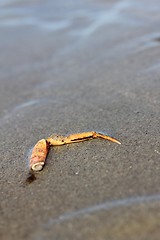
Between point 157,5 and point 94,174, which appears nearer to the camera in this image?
point 94,174

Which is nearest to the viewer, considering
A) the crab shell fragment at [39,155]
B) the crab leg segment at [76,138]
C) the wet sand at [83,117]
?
the wet sand at [83,117]

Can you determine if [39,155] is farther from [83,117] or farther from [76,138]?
[83,117]

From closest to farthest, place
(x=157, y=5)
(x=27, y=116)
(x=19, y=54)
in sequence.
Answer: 1. (x=27, y=116)
2. (x=19, y=54)
3. (x=157, y=5)

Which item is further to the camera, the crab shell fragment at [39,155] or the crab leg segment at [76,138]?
the crab leg segment at [76,138]

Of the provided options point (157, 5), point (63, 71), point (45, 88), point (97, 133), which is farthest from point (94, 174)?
point (157, 5)

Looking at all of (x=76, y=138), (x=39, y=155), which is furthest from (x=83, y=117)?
(x=39, y=155)

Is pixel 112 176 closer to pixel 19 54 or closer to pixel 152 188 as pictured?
pixel 152 188
